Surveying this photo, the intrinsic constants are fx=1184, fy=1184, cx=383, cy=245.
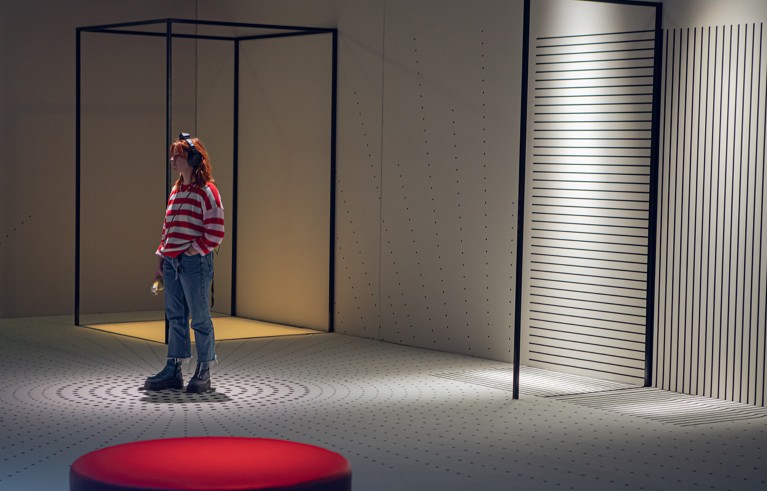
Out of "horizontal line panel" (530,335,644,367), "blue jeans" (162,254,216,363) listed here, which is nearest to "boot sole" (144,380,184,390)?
"blue jeans" (162,254,216,363)

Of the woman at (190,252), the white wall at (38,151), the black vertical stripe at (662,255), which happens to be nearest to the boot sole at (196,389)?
the woman at (190,252)

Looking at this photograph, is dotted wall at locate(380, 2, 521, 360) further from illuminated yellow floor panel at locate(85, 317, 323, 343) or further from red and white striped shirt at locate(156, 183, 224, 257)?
red and white striped shirt at locate(156, 183, 224, 257)

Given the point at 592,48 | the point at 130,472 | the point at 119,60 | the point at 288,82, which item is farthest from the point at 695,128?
the point at 119,60

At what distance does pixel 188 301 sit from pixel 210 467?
3.50 meters

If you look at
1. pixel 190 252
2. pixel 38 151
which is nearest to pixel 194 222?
pixel 190 252

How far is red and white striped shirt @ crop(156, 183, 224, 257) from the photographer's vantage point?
22.4 feet

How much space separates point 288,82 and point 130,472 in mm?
7103

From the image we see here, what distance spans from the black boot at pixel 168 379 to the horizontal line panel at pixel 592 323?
2.52 m

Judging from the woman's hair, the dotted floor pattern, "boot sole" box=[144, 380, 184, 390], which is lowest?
the dotted floor pattern

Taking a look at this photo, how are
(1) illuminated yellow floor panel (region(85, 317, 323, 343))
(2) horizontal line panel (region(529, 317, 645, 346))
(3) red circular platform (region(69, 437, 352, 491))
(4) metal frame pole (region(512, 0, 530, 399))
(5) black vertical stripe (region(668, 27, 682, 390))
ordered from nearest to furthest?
1. (3) red circular platform (region(69, 437, 352, 491))
2. (4) metal frame pole (region(512, 0, 530, 399))
3. (5) black vertical stripe (region(668, 27, 682, 390))
4. (2) horizontal line panel (region(529, 317, 645, 346))
5. (1) illuminated yellow floor panel (region(85, 317, 323, 343))

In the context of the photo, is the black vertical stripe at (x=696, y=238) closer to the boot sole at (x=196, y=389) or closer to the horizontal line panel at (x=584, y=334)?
the horizontal line panel at (x=584, y=334)

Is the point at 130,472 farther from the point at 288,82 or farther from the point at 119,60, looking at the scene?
the point at 119,60

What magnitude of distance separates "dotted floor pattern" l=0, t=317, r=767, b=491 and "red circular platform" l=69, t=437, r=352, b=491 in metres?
0.10

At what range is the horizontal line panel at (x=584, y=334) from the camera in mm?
7520
